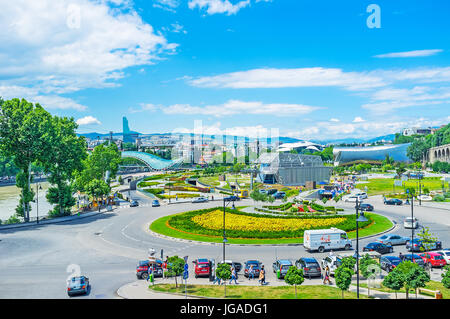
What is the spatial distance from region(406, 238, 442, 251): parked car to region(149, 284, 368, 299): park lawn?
37.3ft

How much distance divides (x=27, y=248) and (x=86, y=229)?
8703mm

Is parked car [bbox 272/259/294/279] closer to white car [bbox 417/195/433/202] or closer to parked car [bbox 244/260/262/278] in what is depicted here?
parked car [bbox 244/260/262/278]

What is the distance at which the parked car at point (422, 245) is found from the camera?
27125 mm

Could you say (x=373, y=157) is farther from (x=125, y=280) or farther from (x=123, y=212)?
(x=125, y=280)

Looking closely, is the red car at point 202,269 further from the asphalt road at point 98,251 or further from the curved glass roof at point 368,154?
the curved glass roof at point 368,154

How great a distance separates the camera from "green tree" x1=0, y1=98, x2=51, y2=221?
45781 mm

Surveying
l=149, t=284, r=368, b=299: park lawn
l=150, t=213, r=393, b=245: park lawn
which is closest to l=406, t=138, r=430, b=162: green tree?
l=150, t=213, r=393, b=245: park lawn

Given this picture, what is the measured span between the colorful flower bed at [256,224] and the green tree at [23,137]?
67.4 feet

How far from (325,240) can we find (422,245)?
7543 mm

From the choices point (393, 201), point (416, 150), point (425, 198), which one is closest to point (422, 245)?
point (393, 201)

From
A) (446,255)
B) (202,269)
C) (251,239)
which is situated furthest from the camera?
(251,239)

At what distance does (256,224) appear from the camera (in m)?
37.6

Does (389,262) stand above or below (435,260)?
above

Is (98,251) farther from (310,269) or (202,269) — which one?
(310,269)
